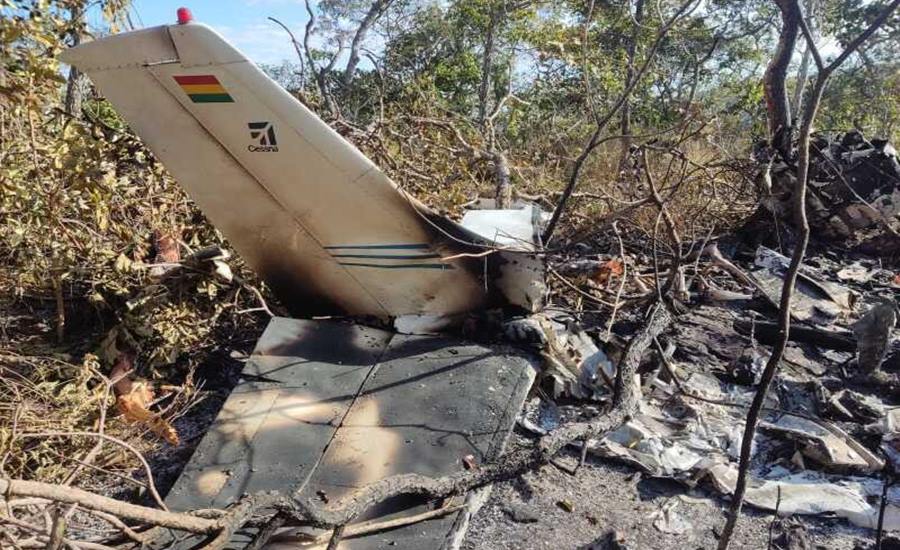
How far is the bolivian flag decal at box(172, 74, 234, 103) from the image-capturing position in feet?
12.4

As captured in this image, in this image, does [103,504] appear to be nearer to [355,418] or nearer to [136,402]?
[355,418]

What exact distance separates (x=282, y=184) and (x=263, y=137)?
0.28m

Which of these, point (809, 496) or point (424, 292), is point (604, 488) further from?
point (424, 292)

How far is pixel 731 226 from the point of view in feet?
26.0

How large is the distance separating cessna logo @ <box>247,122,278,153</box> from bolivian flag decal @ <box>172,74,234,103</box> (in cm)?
19

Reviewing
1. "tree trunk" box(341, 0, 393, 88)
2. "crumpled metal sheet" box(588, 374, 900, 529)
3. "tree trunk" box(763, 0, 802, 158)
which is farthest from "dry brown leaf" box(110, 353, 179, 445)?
"tree trunk" box(341, 0, 393, 88)

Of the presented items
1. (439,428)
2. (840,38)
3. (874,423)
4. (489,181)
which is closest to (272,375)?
Answer: (439,428)

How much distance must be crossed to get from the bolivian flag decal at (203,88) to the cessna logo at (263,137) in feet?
0.63

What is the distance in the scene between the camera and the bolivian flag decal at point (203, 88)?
378 cm

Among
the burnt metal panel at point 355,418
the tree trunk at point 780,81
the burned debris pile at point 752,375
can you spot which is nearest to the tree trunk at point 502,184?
the burned debris pile at point 752,375

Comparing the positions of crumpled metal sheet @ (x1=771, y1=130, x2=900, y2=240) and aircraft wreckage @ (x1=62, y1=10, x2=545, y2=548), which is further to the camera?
crumpled metal sheet @ (x1=771, y1=130, x2=900, y2=240)

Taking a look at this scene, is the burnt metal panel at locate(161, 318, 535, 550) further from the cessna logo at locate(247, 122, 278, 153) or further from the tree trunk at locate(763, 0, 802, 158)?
the tree trunk at locate(763, 0, 802, 158)

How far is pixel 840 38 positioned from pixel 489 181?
1019 centimetres

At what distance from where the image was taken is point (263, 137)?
12.6 ft
